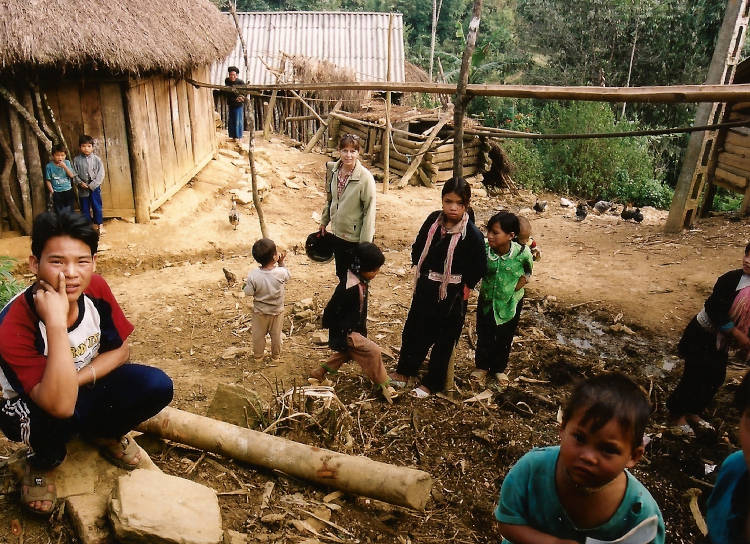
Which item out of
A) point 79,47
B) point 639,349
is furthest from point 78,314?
point 79,47

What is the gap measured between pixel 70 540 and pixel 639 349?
16.3 feet

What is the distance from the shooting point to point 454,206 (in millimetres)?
3725

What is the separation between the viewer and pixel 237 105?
43.0 feet

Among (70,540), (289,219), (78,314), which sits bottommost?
(289,219)

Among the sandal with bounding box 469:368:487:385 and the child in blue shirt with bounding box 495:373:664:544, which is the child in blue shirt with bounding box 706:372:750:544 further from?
the sandal with bounding box 469:368:487:385

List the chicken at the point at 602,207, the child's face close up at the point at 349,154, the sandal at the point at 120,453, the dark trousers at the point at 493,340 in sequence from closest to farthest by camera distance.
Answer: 1. the sandal at the point at 120,453
2. the dark trousers at the point at 493,340
3. the child's face close up at the point at 349,154
4. the chicken at the point at 602,207

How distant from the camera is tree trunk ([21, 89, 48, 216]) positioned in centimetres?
→ 737

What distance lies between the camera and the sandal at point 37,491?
221 cm

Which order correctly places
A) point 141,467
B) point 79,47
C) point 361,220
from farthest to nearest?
1. point 79,47
2. point 361,220
3. point 141,467

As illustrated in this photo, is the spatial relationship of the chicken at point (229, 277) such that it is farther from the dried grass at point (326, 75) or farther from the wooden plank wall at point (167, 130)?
the dried grass at point (326, 75)

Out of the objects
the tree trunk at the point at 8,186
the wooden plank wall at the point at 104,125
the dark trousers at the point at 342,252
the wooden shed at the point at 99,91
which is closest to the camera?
the dark trousers at the point at 342,252

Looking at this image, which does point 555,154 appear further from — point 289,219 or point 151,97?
point 151,97

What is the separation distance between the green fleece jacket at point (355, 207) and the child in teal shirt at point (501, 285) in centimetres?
120

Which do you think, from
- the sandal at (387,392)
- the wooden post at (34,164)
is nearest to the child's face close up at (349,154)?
the sandal at (387,392)
